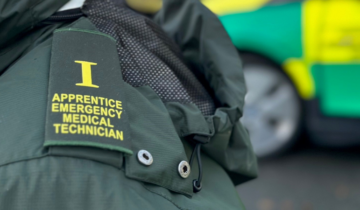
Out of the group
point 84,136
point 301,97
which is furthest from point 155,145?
point 301,97

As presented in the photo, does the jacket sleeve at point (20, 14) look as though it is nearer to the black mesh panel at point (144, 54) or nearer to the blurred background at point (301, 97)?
the black mesh panel at point (144, 54)

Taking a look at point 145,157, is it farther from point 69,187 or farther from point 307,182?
point 307,182

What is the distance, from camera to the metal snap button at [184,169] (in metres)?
→ 0.96

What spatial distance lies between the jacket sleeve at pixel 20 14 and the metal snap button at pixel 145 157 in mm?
366

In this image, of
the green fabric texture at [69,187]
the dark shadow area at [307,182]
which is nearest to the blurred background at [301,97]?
the dark shadow area at [307,182]

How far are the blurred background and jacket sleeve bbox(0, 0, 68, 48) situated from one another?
8.54 feet

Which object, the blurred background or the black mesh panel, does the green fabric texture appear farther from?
the blurred background

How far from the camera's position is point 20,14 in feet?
3.28

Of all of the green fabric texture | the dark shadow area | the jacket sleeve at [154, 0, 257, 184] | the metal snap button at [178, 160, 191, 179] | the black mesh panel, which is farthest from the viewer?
the dark shadow area

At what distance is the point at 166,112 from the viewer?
1027mm

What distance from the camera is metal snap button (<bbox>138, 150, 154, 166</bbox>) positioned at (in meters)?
0.90

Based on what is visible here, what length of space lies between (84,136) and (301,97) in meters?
3.15

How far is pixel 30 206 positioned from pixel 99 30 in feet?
1.38

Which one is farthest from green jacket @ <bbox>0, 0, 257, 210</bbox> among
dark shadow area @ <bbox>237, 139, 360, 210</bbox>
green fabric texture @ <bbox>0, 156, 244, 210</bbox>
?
dark shadow area @ <bbox>237, 139, 360, 210</bbox>
